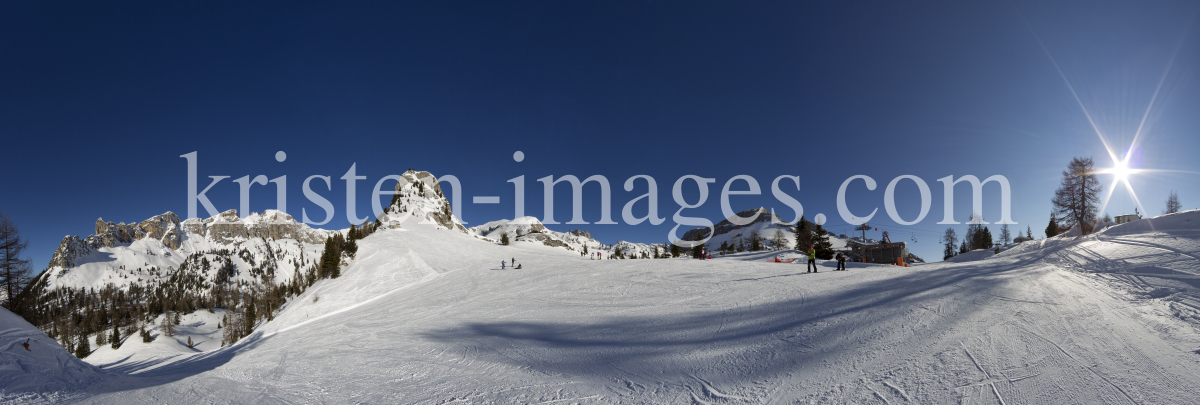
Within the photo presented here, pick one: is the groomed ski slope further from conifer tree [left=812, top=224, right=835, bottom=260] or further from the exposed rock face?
the exposed rock face

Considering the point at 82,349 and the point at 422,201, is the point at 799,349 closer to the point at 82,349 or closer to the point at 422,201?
the point at 422,201

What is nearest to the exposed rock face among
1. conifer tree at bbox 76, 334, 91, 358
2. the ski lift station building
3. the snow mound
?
conifer tree at bbox 76, 334, 91, 358

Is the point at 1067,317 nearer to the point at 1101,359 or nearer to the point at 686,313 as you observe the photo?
the point at 1101,359

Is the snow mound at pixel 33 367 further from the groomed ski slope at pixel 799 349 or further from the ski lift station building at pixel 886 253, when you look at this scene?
the ski lift station building at pixel 886 253

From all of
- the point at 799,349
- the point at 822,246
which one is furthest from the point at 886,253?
the point at 799,349

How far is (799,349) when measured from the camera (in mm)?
6332

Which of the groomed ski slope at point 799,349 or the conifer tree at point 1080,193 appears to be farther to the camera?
the conifer tree at point 1080,193

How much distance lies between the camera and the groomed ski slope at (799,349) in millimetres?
4625

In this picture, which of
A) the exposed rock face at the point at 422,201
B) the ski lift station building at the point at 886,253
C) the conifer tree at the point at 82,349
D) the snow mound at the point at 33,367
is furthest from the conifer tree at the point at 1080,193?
the conifer tree at the point at 82,349

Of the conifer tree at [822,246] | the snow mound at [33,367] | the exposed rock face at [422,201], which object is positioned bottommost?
the conifer tree at [822,246]

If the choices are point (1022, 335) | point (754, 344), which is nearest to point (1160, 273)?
point (1022, 335)

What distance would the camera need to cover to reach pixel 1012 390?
4270mm

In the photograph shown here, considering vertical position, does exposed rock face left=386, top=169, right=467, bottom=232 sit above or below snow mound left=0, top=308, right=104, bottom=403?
above

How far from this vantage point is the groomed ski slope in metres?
4.62
